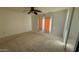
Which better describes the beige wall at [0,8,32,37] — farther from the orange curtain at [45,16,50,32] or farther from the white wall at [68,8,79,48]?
the white wall at [68,8,79,48]

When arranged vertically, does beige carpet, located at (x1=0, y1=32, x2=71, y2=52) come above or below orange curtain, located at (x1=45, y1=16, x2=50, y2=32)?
below

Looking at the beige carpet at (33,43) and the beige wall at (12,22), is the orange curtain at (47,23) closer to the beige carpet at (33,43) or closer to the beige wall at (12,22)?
the beige carpet at (33,43)

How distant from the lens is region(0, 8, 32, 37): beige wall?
985 mm

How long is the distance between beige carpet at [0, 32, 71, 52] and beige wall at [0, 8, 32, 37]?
6 cm

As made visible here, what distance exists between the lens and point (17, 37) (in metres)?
1.03

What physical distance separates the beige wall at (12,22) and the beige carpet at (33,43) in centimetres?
6

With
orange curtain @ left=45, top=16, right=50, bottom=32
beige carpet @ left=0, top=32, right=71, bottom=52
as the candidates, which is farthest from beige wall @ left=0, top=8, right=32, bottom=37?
orange curtain @ left=45, top=16, right=50, bottom=32

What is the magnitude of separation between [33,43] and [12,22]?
290 millimetres

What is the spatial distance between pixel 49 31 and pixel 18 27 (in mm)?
312

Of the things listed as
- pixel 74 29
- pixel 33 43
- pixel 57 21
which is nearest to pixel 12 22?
pixel 33 43
